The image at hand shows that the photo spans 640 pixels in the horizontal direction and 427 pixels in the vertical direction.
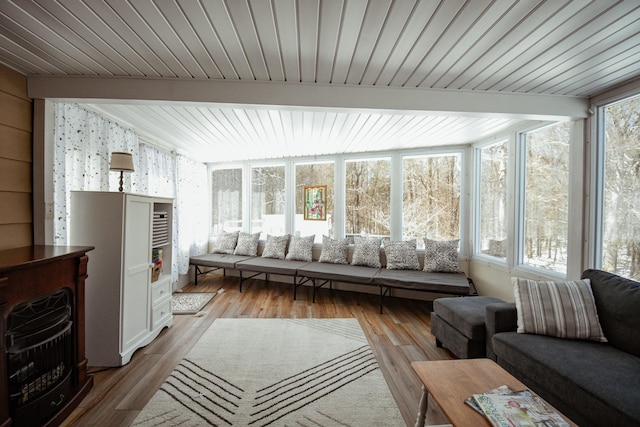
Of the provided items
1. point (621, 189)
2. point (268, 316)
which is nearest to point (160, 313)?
point (268, 316)

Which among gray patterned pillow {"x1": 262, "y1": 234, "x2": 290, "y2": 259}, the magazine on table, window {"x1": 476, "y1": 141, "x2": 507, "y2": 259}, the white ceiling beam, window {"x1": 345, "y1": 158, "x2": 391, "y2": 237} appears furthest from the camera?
gray patterned pillow {"x1": 262, "y1": 234, "x2": 290, "y2": 259}

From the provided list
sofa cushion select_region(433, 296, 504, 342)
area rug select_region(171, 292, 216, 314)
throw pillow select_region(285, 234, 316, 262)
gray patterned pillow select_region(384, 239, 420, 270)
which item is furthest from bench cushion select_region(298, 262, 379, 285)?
area rug select_region(171, 292, 216, 314)

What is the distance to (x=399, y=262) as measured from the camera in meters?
3.96

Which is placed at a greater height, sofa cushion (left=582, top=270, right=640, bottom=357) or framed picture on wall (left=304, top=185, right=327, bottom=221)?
framed picture on wall (left=304, top=185, right=327, bottom=221)

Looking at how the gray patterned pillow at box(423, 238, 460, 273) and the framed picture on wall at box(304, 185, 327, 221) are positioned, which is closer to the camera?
the gray patterned pillow at box(423, 238, 460, 273)

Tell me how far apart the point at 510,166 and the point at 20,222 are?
486 centimetres

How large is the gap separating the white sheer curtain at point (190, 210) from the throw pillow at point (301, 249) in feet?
5.72

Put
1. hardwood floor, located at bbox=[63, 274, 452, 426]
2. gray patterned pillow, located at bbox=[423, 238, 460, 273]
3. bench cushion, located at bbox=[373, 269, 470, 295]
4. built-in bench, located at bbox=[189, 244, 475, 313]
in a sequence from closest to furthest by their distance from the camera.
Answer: hardwood floor, located at bbox=[63, 274, 452, 426] < bench cushion, located at bbox=[373, 269, 470, 295] < built-in bench, located at bbox=[189, 244, 475, 313] < gray patterned pillow, located at bbox=[423, 238, 460, 273]

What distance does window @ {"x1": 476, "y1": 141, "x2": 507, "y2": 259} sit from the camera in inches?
136

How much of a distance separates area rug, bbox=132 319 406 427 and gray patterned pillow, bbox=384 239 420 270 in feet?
4.54

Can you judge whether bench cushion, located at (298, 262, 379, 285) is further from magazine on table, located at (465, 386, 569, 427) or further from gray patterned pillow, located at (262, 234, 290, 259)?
magazine on table, located at (465, 386, 569, 427)

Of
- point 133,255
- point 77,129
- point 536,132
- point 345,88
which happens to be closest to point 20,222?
point 133,255

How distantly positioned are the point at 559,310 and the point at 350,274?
7.27 feet

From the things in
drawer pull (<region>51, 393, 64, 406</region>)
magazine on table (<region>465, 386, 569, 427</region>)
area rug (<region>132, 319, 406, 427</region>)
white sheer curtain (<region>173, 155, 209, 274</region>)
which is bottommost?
area rug (<region>132, 319, 406, 427</region>)
